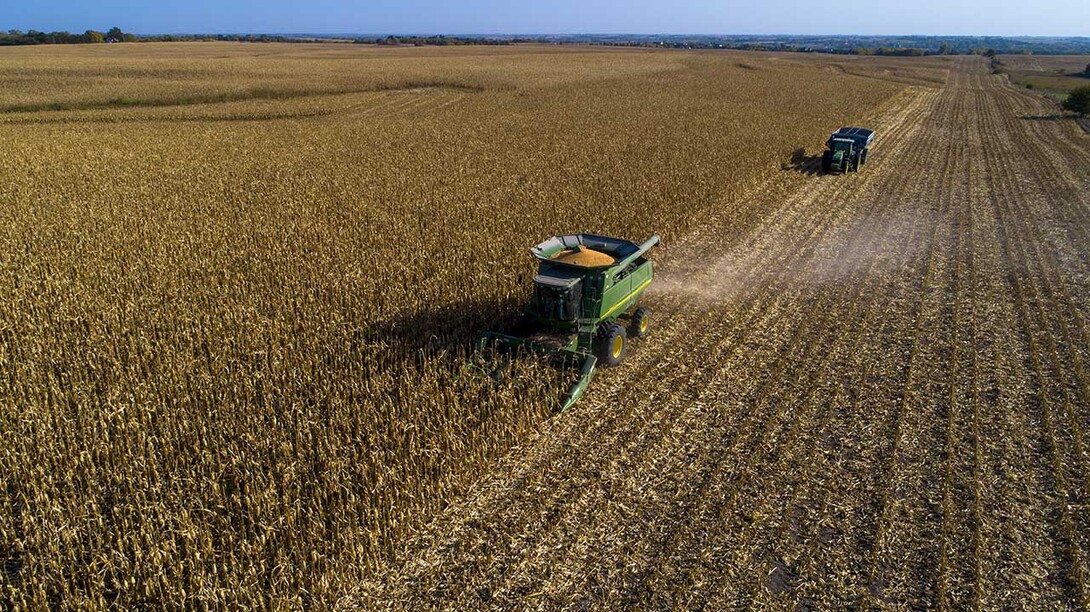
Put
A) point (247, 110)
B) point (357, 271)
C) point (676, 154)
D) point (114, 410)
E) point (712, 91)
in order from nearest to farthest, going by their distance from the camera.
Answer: point (114, 410) → point (357, 271) → point (676, 154) → point (247, 110) → point (712, 91)

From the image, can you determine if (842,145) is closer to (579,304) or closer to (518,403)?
(579,304)

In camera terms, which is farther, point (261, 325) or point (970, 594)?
point (261, 325)

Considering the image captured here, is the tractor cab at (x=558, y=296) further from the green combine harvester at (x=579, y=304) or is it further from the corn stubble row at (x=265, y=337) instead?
the corn stubble row at (x=265, y=337)

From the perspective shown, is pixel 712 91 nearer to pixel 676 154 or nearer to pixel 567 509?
pixel 676 154

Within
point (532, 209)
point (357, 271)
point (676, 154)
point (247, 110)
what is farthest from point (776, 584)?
point (247, 110)

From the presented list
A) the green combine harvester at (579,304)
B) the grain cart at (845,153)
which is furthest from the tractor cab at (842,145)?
the green combine harvester at (579,304)

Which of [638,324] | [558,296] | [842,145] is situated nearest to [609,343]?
[558,296]
